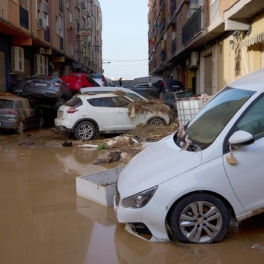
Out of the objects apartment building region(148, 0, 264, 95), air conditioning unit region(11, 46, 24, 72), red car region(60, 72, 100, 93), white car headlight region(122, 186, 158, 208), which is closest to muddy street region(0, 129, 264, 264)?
white car headlight region(122, 186, 158, 208)

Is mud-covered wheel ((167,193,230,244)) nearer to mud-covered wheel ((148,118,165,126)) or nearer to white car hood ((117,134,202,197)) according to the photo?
white car hood ((117,134,202,197))

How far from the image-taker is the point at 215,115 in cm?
495

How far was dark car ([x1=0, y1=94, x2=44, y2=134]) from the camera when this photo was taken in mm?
13508

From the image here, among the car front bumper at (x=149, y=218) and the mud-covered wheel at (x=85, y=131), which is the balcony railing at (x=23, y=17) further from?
the car front bumper at (x=149, y=218)

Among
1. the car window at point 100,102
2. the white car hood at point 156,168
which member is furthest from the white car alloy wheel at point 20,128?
the white car hood at point 156,168

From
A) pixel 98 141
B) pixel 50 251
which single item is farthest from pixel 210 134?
pixel 98 141

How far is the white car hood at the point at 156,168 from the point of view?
14.0ft

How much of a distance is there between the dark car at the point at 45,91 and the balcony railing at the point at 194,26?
8.01 m

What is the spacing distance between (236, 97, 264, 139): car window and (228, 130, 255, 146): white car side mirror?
10.4 inches

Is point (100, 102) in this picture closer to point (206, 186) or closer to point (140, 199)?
point (140, 199)

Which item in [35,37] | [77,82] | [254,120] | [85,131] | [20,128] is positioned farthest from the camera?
→ [77,82]

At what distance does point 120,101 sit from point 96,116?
101 cm

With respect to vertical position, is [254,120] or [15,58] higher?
[15,58]

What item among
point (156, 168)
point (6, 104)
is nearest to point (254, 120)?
point (156, 168)
